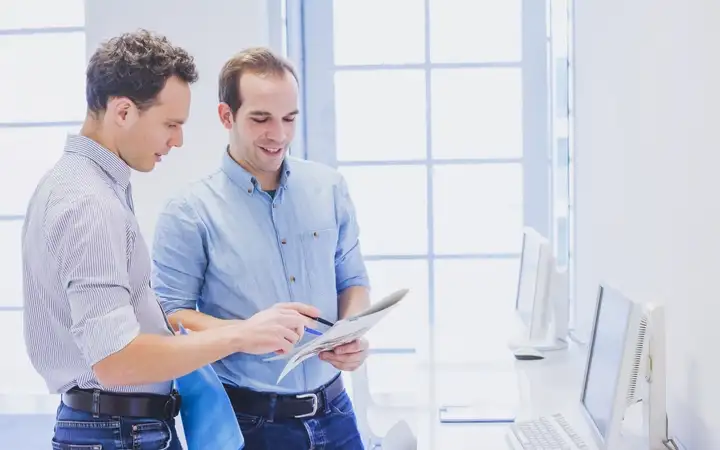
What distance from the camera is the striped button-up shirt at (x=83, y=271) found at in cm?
142

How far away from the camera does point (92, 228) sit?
4.70 feet

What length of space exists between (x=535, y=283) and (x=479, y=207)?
3.31 ft

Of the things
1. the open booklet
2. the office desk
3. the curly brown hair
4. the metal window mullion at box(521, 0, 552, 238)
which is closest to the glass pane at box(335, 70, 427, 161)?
the metal window mullion at box(521, 0, 552, 238)

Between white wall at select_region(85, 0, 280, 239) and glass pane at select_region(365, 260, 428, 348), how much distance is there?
0.91 meters

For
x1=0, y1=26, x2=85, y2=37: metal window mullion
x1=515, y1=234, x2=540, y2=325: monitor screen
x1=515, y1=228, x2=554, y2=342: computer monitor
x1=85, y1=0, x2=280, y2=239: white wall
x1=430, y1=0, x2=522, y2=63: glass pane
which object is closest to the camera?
x1=515, y1=228, x2=554, y2=342: computer monitor

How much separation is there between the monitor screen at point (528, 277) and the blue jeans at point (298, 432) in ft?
3.38

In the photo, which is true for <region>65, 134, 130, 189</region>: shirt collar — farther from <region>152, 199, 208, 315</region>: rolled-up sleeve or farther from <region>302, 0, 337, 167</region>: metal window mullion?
<region>302, 0, 337, 167</region>: metal window mullion

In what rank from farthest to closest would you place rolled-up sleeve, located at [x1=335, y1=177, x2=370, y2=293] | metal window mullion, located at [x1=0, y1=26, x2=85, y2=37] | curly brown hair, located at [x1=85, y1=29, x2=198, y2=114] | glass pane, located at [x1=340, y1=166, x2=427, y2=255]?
glass pane, located at [x1=340, y1=166, x2=427, y2=255]
metal window mullion, located at [x1=0, y1=26, x2=85, y2=37]
rolled-up sleeve, located at [x1=335, y1=177, x2=370, y2=293]
curly brown hair, located at [x1=85, y1=29, x2=198, y2=114]

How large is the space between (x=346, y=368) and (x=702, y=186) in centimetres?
86

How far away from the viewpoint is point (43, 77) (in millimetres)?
3578

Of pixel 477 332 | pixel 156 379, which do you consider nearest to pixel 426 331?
pixel 477 332

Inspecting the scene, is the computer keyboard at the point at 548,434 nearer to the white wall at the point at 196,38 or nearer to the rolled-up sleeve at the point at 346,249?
the rolled-up sleeve at the point at 346,249

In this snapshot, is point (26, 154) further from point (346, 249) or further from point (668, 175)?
point (668, 175)

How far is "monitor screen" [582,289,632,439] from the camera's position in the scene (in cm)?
165
